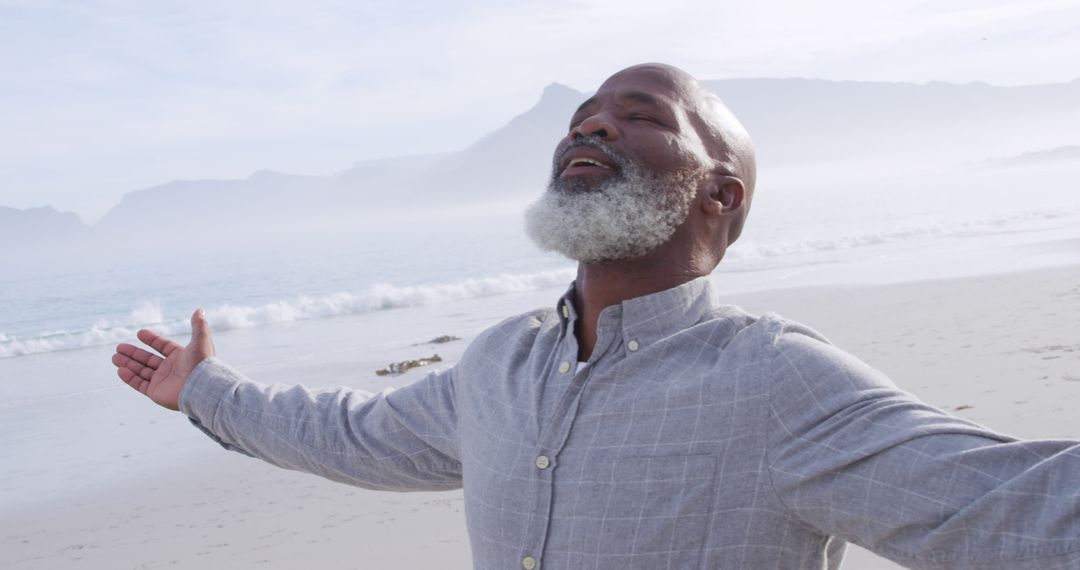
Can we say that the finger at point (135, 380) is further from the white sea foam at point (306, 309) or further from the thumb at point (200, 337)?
the white sea foam at point (306, 309)

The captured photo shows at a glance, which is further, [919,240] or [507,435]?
[919,240]

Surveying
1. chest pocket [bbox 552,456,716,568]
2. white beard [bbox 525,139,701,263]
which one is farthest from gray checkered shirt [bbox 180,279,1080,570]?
Result: white beard [bbox 525,139,701,263]

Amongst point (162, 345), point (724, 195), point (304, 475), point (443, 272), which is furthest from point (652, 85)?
point (443, 272)

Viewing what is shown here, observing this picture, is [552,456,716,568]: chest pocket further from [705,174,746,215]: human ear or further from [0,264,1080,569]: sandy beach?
[0,264,1080,569]: sandy beach

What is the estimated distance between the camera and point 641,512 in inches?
68.4

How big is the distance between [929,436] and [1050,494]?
186 millimetres

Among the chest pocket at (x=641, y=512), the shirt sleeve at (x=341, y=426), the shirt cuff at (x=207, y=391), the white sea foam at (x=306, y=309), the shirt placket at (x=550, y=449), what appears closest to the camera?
the chest pocket at (x=641, y=512)

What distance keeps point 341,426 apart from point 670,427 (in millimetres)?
1024

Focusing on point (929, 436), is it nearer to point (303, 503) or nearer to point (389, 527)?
point (389, 527)

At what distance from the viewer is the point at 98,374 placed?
48.3 feet

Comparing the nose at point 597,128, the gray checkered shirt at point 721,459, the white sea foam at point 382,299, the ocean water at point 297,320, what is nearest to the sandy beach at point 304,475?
the ocean water at point 297,320

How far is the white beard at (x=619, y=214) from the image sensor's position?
6.61 ft

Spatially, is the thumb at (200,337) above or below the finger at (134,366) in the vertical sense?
above

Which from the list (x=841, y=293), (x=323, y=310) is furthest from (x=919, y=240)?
(x=323, y=310)
